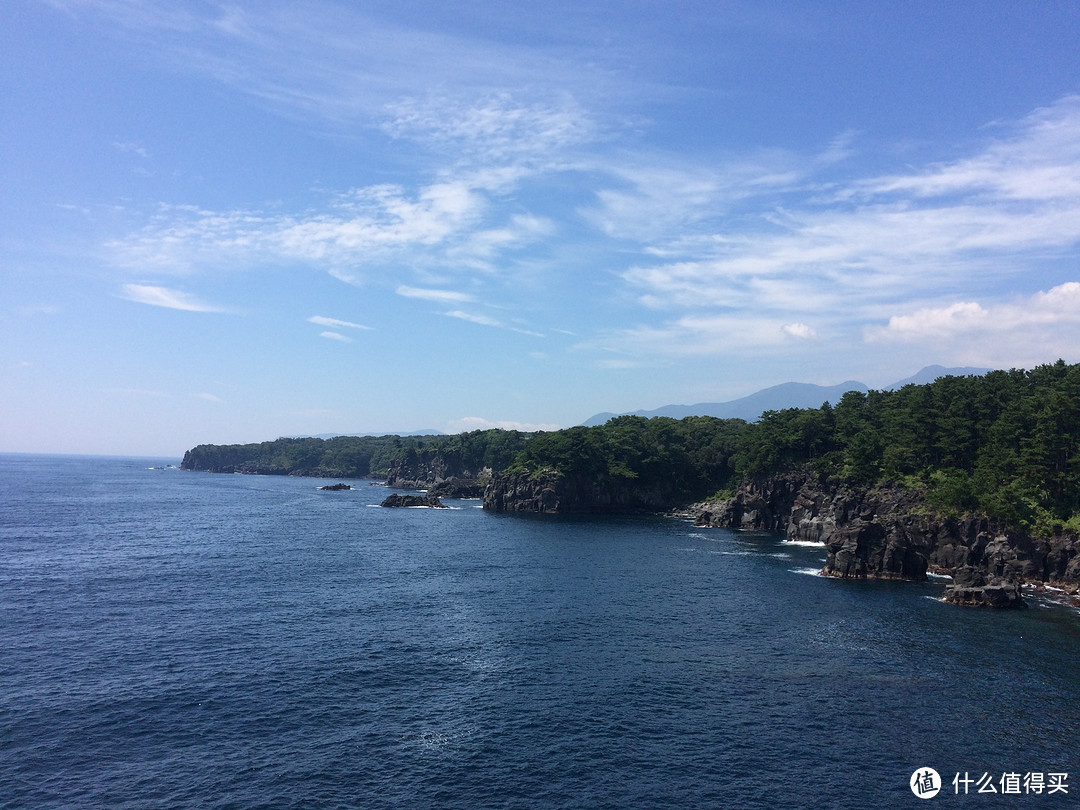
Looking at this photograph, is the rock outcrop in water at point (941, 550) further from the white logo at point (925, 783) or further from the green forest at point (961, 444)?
the white logo at point (925, 783)

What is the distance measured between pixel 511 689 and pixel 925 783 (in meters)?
31.8

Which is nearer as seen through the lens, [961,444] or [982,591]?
[982,591]

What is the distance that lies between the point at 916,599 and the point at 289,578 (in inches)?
3622

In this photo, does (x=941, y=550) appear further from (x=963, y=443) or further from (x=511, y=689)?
(x=511, y=689)

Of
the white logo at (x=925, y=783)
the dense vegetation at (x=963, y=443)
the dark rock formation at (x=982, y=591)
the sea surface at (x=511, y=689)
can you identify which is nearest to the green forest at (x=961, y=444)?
the dense vegetation at (x=963, y=443)

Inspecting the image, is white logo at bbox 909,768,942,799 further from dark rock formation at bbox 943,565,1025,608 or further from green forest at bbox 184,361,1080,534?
green forest at bbox 184,361,1080,534

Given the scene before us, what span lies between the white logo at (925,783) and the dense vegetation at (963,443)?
75.5 m

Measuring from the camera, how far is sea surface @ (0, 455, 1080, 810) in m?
43.2

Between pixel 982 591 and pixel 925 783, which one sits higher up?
pixel 982 591

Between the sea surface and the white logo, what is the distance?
53cm

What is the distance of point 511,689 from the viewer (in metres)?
58.6

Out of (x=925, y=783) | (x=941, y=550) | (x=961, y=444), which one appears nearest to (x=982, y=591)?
(x=941, y=550)

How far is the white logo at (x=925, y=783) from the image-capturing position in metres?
42.7

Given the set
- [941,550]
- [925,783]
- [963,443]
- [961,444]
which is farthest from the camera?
[963,443]
